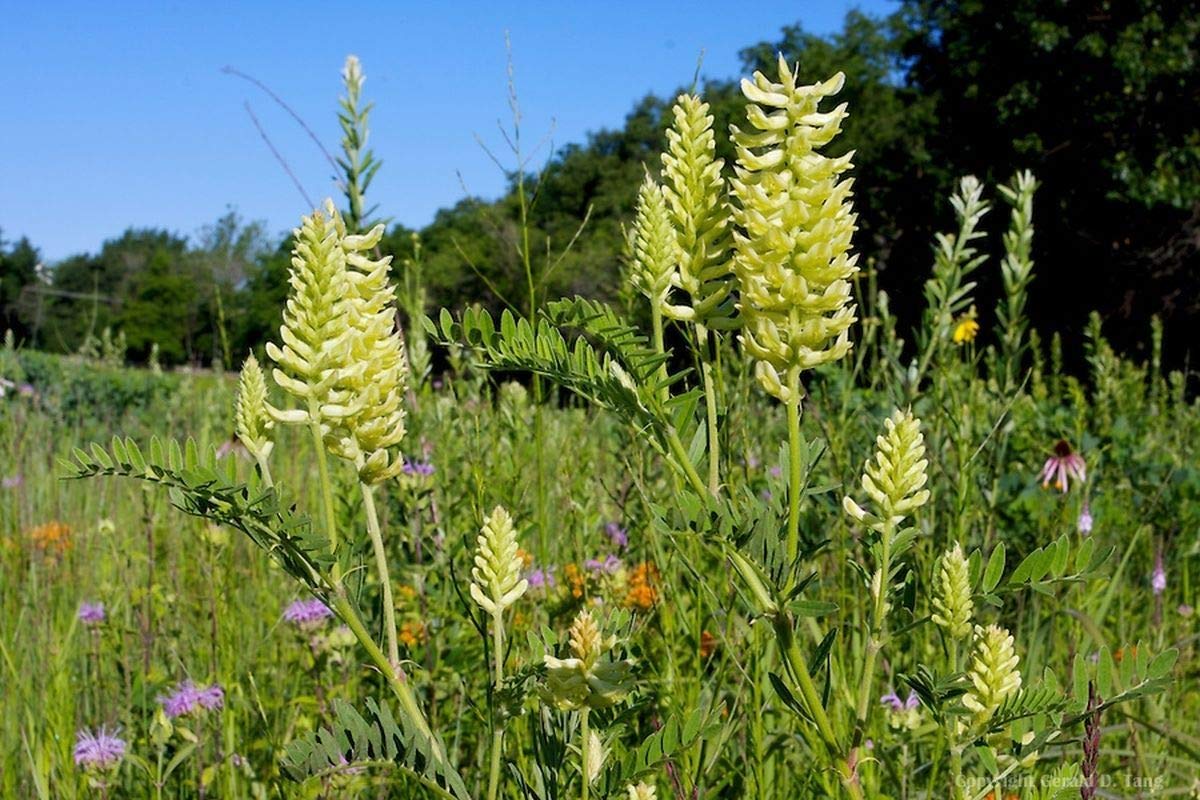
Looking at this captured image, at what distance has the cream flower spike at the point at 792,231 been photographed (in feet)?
3.19

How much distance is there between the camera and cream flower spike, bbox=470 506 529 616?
3.78 ft

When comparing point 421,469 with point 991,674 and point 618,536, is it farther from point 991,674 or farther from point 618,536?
point 991,674

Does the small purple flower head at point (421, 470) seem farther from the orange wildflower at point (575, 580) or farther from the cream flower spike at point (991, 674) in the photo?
the cream flower spike at point (991, 674)

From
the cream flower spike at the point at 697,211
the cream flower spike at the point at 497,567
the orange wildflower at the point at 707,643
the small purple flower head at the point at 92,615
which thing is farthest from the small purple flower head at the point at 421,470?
the cream flower spike at the point at 697,211

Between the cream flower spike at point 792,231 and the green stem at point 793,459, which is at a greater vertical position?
the cream flower spike at point 792,231

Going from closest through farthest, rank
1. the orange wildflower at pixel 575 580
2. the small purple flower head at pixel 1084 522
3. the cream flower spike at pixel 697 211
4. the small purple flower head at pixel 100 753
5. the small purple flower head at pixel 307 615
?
1. the cream flower spike at pixel 697 211
2. the small purple flower head at pixel 100 753
3. the orange wildflower at pixel 575 580
4. the small purple flower head at pixel 307 615
5. the small purple flower head at pixel 1084 522

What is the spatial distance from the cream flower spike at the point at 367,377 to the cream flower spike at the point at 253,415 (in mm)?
136

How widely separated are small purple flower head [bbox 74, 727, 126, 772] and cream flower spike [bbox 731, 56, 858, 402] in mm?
1719

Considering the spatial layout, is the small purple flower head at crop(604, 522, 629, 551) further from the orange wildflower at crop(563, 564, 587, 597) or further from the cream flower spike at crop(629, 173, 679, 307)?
the cream flower spike at crop(629, 173, 679, 307)

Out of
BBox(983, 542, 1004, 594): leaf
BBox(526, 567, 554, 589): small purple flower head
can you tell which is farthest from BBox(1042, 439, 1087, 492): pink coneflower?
BBox(983, 542, 1004, 594): leaf

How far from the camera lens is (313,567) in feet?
3.69

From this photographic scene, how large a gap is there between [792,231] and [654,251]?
0.84ft

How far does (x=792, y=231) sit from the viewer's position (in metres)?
0.98

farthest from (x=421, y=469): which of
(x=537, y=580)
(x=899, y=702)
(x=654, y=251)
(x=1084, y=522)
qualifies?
(x=1084, y=522)
